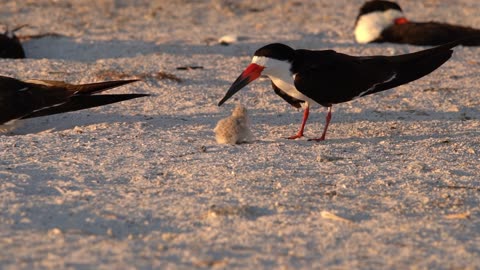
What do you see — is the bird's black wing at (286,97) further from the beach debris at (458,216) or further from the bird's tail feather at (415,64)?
the beach debris at (458,216)

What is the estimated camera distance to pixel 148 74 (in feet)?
22.5

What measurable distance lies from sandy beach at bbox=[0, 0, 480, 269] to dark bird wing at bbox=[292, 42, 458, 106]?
0.29m

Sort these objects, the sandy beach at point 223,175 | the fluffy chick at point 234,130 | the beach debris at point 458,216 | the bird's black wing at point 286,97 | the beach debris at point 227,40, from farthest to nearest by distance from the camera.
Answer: the beach debris at point 227,40
the bird's black wing at point 286,97
the fluffy chick at point 234,130
the beach debris at point 458,216
the sandy beach at point 223,175

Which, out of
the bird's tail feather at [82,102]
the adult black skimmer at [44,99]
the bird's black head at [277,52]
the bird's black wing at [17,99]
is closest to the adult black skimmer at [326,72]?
the bird's black head at [277,52]

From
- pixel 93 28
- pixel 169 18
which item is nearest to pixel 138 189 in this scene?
pixel 93 28

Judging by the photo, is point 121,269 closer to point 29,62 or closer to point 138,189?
point 138,189

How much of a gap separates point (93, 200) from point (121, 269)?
87 centimetres

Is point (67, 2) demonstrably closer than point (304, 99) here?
No

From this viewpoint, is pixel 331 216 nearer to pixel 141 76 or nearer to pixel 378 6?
pixel 141 76

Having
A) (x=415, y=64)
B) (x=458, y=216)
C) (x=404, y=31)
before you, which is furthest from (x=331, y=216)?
(x=404, y=31)

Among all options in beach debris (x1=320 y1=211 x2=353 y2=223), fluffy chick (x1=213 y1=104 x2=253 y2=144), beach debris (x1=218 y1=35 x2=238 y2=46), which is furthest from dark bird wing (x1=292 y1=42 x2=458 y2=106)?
beach debris (x1=218 y1=35 x2=238 y2=46)

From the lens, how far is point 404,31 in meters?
9.12

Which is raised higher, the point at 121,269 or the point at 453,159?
the point at 121,269

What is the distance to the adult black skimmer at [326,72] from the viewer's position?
516 cm
